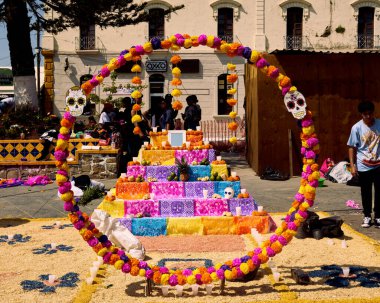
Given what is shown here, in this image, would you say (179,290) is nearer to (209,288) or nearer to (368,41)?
(209,288)

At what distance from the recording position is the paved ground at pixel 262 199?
9.26 meters

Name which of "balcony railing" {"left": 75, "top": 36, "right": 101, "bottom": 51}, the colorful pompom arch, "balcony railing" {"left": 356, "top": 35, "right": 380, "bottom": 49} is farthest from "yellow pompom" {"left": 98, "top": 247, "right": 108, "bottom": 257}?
"balcony railing" {"left": 356, "top": 35, "right": 380, "bottom": 49}

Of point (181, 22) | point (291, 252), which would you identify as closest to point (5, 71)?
point (181, 22)

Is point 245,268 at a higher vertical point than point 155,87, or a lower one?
lower

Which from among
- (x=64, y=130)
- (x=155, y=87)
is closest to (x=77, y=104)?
(x=64, y=130)

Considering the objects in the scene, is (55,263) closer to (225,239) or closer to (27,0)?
(225,239)

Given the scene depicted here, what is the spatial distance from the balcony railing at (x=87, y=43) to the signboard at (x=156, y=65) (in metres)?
2.81

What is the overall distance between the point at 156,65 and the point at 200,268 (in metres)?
24.3

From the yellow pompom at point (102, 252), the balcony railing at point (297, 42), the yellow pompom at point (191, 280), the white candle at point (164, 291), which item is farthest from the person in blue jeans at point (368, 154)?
the balcony railing at point (297, 42)

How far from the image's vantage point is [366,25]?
97.8 ft

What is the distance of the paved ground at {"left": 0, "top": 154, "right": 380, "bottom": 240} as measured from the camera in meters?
9.26

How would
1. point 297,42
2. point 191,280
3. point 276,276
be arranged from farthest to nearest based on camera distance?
point 297,42 < point 276,276 < point 191,280

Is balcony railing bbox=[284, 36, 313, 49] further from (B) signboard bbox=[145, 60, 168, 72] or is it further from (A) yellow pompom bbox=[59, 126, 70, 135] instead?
(A) yellow pompom bbox=[59, 126, 70, 135]

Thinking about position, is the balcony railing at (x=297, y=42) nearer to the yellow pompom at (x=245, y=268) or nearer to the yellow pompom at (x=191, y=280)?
the yellow pompom at (x=245, y=268)
